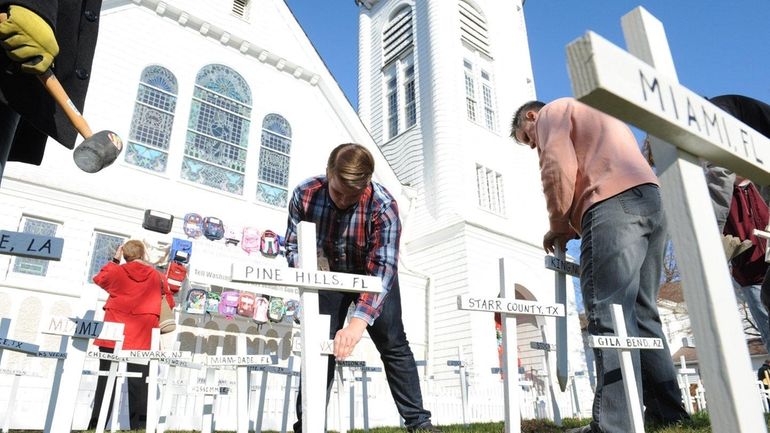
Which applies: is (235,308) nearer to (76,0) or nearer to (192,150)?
(192,150)

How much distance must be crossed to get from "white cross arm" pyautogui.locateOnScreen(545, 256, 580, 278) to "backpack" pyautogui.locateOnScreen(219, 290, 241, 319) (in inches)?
328

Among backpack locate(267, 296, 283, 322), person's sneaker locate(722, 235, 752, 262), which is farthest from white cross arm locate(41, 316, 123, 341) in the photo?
backpack locate(267, 296, 283, 322)

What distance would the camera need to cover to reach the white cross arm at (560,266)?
117 inches

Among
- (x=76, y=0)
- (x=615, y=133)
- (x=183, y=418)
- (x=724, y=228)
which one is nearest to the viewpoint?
(x=76, y=0)

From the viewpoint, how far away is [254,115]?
1352cm

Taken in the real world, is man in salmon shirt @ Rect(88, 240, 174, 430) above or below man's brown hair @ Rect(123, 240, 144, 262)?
below

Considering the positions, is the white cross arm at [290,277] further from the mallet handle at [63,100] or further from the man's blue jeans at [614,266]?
the man's blue jeans at [614,266]

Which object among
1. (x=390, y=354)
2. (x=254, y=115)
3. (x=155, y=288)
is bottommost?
(x=390, y=354)

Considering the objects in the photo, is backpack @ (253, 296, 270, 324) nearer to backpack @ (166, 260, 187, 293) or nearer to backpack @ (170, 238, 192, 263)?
backpack @ (166, 260, 187, 293)

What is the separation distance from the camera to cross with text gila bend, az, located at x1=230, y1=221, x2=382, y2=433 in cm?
205

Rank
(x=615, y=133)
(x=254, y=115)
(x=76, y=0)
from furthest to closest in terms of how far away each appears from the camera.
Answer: (x=254, y=115)
(x=615, y=133)
(x=76, y=0)

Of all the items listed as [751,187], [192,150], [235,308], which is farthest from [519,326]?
[751,187]

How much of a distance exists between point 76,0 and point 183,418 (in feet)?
22.5

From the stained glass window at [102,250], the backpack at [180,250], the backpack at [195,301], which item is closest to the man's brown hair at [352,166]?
the backpack at [195,301]
